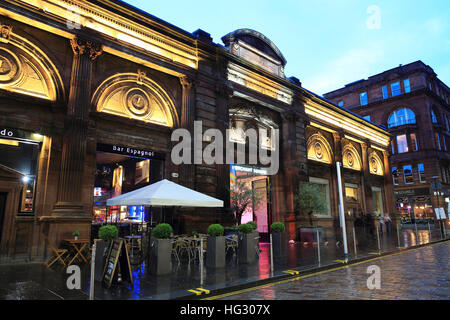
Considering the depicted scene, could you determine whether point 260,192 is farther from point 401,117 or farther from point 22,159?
point 401,117

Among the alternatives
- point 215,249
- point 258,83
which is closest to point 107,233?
point 215,249

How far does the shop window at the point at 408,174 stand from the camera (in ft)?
142

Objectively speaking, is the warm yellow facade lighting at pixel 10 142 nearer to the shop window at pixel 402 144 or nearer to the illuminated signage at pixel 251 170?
the illuminated signage at pixel 251 170

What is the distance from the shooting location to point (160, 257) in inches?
333

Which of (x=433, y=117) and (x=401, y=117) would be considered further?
(x=401, y=117)

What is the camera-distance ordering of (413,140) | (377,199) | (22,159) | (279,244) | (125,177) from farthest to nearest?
(413,140), (377,199), (125,177), (279,244), (22,159)

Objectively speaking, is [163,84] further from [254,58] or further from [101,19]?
[254,58]

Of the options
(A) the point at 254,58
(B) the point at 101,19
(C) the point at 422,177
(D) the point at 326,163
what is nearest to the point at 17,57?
(B) the point at 101,19

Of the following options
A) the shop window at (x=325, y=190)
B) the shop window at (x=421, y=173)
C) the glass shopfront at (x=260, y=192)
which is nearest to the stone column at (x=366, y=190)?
the shop window at (x=325, y=190)

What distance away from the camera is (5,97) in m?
10.6

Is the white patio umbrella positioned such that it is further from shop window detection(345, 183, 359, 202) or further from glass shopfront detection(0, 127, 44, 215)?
shop window detection(345, 183, 359, 202)

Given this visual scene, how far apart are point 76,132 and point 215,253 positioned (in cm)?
721

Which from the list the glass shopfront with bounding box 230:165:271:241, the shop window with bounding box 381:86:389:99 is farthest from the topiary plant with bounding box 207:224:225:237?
the shop window with bounding box 381:86:389:99

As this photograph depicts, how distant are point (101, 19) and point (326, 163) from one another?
19.7 meters
